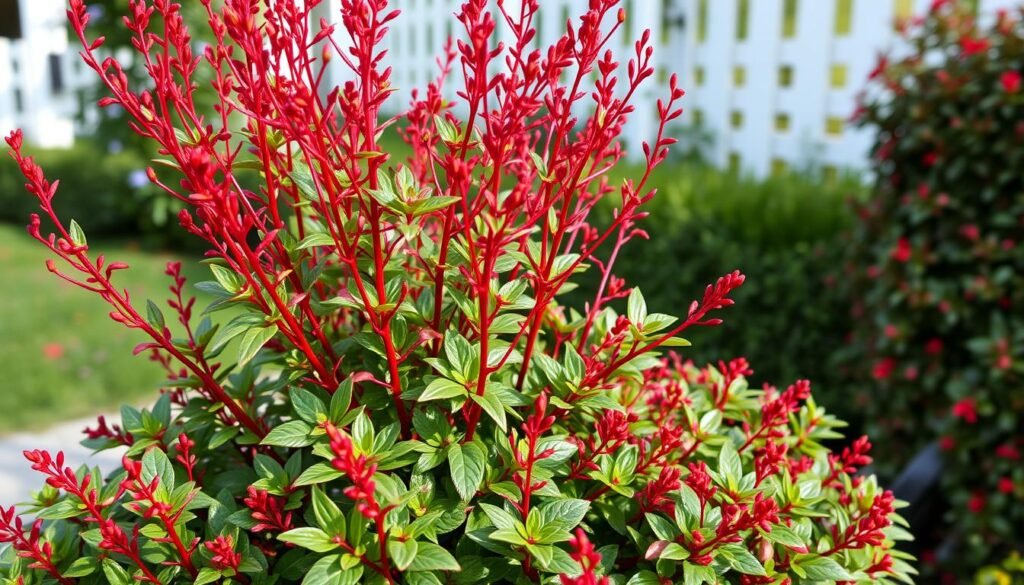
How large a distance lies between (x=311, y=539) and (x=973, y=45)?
8.49 ft

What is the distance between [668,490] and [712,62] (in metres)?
5.86

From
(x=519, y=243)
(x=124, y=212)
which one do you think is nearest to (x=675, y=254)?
(x=519, y=243)

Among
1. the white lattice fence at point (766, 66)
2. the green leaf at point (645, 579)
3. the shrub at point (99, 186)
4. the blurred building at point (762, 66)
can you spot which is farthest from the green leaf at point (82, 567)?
the shrub at point (99, 186)

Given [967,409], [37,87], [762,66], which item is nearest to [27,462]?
[967,409]

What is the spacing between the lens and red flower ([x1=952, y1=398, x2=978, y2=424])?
2391mm

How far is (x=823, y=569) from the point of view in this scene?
0.99 metres

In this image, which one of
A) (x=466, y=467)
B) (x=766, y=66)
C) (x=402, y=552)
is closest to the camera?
(x=402, y=552)

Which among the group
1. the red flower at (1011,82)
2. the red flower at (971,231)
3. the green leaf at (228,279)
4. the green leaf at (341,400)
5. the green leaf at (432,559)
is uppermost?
the red flower at (1011,82)

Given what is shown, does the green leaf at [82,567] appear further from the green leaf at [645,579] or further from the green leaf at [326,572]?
the green leaf at [645,579]

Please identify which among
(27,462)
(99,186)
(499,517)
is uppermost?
(499,517)

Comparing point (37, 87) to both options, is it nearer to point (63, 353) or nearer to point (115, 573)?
point (63, 353)

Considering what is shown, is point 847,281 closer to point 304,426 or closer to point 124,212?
point 304,426

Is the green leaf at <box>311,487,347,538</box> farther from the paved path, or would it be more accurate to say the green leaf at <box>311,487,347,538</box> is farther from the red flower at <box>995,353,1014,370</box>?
the paved path

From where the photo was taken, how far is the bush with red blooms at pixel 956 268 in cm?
238
